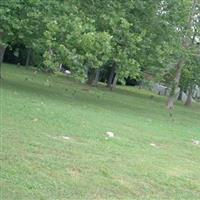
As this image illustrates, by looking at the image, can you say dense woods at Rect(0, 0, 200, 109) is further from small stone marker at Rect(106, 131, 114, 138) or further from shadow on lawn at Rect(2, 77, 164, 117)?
small stone marker at Rect(106, 131, 114, 138)

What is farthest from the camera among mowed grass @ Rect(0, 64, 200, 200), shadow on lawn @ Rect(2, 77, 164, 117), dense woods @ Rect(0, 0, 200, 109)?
shadow on lawn @ Rect(2, 77, 164, 117)

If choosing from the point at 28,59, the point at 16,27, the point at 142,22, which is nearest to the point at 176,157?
the point at 16,27

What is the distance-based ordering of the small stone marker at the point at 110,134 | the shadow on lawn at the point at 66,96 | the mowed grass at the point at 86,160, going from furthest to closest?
the shadow on lawn at the point at 66,96, the small stone marker at the point at 110,134, the mowed grass at the point at 86,160

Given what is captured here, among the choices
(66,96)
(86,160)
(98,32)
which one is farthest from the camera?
(66,96)

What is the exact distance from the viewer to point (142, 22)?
72.0 ft

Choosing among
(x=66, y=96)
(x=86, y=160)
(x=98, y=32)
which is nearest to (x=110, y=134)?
(x=86, y=160)

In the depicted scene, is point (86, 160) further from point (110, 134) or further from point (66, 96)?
point (66, 96)

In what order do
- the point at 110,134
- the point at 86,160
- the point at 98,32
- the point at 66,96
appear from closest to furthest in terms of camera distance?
the point at 86,160 < the point at 110,134 < the point at 98,32 < the point at 66,96

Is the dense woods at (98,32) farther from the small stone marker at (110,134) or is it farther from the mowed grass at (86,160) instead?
the small stone marker at (110,134)

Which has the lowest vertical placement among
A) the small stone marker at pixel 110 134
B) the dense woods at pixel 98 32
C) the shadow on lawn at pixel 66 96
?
the shadow on lawn at pixel 66 96

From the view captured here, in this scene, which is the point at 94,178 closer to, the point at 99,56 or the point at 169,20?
A: the point at 99,56

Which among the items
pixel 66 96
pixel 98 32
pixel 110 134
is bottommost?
pixel 66 96

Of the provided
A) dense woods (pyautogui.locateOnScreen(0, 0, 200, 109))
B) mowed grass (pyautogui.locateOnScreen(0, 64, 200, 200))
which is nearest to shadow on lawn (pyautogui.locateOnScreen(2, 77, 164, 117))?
dense woods (pyautogui.locateOnScreen(0, 0, 200, 109))

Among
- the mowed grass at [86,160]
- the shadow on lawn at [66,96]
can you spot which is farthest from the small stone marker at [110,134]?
the shadow on lawn at [66,96]
